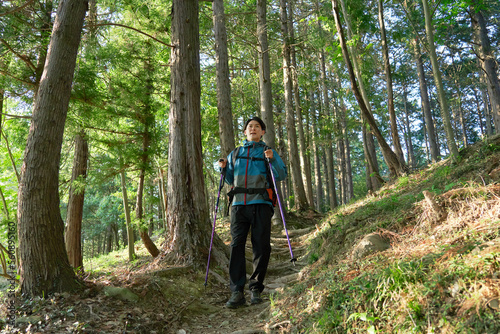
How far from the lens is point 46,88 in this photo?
12.3 feet

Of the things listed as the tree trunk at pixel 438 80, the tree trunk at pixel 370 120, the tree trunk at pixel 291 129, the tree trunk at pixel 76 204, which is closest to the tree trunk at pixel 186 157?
the tree trunk at pixel 370 120

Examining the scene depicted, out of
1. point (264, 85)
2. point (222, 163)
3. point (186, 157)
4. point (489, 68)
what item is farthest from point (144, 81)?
point (489, 68)

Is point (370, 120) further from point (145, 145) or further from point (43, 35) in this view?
point (43, 35)

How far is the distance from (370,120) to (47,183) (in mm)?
6880

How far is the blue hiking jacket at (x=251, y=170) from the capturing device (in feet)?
13.6

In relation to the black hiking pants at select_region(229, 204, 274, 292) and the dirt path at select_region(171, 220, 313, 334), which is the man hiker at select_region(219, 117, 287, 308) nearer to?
the black hiking pants at select_region(229, 204, 274, 292)

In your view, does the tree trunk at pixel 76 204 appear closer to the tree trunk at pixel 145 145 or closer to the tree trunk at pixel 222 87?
the tree trunk at pixel 145 145

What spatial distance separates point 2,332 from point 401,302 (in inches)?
137

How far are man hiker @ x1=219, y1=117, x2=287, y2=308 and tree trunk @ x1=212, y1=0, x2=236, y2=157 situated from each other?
421cm

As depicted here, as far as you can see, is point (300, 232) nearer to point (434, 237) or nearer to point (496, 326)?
point (434, 237)

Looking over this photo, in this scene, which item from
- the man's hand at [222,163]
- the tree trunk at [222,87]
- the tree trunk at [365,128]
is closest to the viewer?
the man's hand at [222,163]

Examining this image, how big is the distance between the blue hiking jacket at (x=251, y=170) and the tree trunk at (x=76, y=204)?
Answer: 578cm

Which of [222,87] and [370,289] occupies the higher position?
[222,87]

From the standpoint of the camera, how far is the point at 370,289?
7.97 feet
